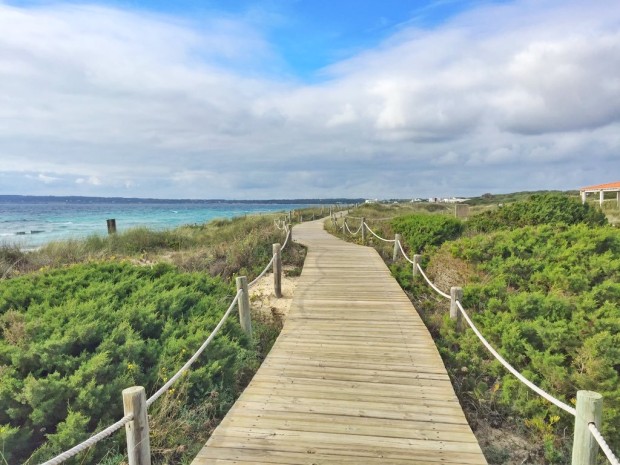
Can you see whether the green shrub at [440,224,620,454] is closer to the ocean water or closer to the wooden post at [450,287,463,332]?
the wooden post at [450,287,463,332]

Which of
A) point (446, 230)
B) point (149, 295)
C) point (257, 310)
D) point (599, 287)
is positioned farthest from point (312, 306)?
point (446, 230)

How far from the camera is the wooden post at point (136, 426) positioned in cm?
272

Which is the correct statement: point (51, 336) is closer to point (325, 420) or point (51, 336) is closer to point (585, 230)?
point (325, 420)

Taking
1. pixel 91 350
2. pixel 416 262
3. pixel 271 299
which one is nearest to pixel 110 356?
pixel 91 350

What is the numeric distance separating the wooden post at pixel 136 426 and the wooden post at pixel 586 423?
2.91 metres

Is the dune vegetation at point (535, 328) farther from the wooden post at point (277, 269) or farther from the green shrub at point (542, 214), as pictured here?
the green shrub at point (542, 214)

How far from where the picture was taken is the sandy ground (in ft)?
26.7

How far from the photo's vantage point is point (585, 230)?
8.23 meters

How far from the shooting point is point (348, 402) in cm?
422

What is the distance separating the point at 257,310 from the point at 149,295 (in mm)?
2366

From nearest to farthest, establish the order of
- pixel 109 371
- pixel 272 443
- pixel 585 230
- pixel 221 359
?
pixel 272 443 < pixel 109 371 < pixel 221 359 < pixel 585 230

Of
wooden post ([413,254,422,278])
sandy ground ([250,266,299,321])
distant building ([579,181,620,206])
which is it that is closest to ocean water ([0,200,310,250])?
sandy ground ([250,266,299,321])

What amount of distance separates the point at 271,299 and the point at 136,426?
6550 mm

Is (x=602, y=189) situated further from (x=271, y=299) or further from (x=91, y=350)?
(x=91, y=350)
